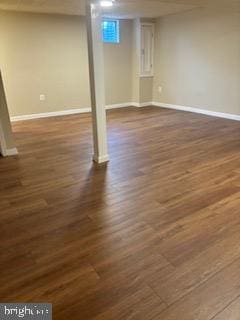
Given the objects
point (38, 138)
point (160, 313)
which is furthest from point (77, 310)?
point (38, 138)

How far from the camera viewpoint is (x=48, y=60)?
18.9ft

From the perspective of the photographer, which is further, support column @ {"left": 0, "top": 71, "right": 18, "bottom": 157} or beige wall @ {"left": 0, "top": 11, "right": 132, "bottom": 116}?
beige wall @ {"left": 0, "top": 11, "right": 132, "bottom": 116}

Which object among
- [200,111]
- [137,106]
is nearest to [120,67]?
[137,106]

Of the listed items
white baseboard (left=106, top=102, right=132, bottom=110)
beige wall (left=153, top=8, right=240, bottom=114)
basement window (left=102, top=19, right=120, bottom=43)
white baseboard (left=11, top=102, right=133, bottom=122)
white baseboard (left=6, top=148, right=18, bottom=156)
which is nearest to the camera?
white baseboard (left=6, top=148, right=18, bottom=156)

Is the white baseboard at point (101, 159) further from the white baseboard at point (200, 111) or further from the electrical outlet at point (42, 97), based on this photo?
the white baseboard at point (200, 111)

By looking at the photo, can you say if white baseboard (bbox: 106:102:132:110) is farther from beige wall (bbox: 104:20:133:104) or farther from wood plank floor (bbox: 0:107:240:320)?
Result: wood plank floor (bbox: 0:107:240:320)

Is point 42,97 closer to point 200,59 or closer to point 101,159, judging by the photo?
point 101,159

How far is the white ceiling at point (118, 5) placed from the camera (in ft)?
14.2

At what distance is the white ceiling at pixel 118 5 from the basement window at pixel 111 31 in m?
0.69

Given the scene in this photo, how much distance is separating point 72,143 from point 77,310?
312cm

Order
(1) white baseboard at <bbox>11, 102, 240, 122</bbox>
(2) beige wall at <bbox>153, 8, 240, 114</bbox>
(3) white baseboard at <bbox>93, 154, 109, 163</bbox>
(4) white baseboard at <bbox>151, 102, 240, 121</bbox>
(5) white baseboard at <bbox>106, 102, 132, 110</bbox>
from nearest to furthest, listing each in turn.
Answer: (3) white baseboard at <bbox>93, 154, 109, 163</bbox> < (2) beige wall at <bbox>153, 8, 240, 114</bbox> < (4) white baseboard at <bbox>151, 102, 240, 121</bbox> < (1) white baseboard at <bbox>11, 102, 240, 122</bbox> < (5) white baseboard at <bbox>106, 102, 132, 110</bbox>

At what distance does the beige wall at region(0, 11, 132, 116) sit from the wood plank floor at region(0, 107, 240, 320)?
7.14 ft

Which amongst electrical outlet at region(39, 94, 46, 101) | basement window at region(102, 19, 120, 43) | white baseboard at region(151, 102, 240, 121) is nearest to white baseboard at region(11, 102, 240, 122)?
white baseboard at region(151, 102, 240, 121)

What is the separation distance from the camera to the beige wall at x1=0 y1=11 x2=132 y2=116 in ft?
17.4
